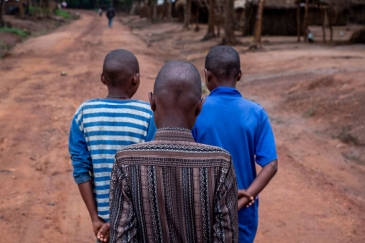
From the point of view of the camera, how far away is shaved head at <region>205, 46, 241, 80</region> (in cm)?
263

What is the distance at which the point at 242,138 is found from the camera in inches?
98.4

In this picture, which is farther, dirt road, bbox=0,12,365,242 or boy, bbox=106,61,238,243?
dirt road, bbox=0,12,365,242

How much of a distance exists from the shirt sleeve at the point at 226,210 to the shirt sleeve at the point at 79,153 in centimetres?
88

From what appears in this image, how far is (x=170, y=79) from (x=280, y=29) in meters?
26.2

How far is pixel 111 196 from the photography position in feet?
6.11

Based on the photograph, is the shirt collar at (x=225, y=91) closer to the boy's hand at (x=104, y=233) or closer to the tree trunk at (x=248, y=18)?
the boy's hand at (x=104, y=233)

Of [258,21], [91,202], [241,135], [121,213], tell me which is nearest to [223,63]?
[241,135]

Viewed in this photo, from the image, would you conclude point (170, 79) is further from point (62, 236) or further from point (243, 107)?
point (62, 236)

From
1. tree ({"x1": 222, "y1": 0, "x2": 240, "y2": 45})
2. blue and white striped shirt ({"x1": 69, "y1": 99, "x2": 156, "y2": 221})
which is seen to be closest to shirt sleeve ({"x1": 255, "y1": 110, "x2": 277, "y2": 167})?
blue and white striped shirt ({"x1": 69, "y1": 99, "x2": 156, "y2": 221})

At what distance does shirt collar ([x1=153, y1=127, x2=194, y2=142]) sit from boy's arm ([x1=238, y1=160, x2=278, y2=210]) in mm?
694

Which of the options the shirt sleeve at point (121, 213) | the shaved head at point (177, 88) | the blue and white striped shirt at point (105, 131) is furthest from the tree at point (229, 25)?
the shirt sleeve at point (121, 213)

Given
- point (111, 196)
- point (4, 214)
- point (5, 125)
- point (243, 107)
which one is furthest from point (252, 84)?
point (111, 196)

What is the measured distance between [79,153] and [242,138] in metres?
0.77

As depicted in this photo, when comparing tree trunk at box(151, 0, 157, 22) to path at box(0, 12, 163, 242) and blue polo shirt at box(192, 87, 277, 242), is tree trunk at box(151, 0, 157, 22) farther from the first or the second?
blue polo shirt at box(192, 87, 277, 242)
